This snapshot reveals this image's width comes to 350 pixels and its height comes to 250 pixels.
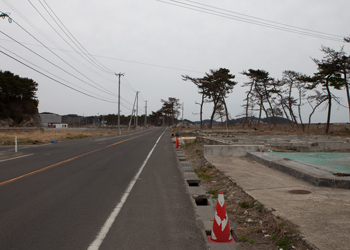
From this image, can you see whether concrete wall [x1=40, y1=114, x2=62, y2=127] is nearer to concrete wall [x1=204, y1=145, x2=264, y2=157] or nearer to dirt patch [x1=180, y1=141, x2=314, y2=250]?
concrete wall [x1=204, y1=145, x2=264, y2=157]

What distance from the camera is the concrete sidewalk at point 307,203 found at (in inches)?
155

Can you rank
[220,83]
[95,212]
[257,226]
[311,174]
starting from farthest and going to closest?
[220,83], [311,174], [95,212], [257,226]

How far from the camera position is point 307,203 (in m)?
5.61

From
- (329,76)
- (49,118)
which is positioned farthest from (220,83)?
(49,118)

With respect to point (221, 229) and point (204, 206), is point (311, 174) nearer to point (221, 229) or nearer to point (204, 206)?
point (204, 206)

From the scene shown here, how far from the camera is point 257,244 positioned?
13.4 feet

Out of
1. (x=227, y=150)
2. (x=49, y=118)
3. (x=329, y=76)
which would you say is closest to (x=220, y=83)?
(x=329, y=76)

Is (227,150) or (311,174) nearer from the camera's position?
(311,174)

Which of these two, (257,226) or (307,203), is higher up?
(307,203)

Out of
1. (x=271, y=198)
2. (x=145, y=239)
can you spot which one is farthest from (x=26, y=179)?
(x=271, y=198)

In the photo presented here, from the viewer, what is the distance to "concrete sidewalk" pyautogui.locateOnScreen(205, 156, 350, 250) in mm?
3947

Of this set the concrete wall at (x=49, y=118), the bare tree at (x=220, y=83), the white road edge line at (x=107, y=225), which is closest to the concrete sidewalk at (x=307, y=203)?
the white road edge line at (x=107, y=225)

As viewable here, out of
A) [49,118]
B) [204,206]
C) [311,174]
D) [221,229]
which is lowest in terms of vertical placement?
[204,206]

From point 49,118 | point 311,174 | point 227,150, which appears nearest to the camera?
point 311,174
